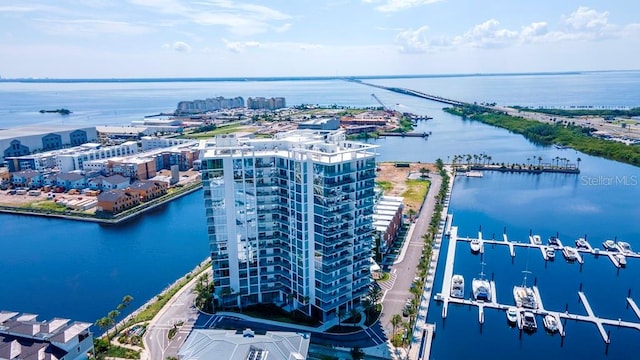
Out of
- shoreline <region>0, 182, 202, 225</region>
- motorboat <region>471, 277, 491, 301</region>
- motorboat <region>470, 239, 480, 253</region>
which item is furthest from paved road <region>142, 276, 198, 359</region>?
motorboat <region>470, 239, 480, 253</region>

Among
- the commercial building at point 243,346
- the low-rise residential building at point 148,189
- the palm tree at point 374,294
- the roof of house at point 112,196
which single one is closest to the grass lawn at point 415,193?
the palm tree at point 374,294

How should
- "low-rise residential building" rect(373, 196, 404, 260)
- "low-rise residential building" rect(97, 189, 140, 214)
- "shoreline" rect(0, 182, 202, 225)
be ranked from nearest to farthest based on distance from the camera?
1. "low-rise residential building" rect(373, 196, 404, 260)
2. "shoreline" rect(0, 182, 202, 225)
3. "low-rise residential building" rect(97, 189, 140, 214)

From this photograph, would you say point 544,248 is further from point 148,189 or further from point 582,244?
point 148,189

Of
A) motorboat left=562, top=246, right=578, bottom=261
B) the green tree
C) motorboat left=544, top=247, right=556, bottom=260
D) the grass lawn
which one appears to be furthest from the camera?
the grass lawn

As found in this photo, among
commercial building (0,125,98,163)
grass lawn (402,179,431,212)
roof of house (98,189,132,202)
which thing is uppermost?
Answer: commercial building (0,125,98,163)

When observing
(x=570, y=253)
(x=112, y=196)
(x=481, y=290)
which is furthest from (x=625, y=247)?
(x=112, y=196)

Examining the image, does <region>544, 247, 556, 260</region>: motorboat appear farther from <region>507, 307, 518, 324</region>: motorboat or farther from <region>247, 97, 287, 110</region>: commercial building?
<region>247, 97, 287, 110</region>: commercial building

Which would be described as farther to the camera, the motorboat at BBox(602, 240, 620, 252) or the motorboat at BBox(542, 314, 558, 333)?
the motorboat at BBox(602, 240, 620, 252)
